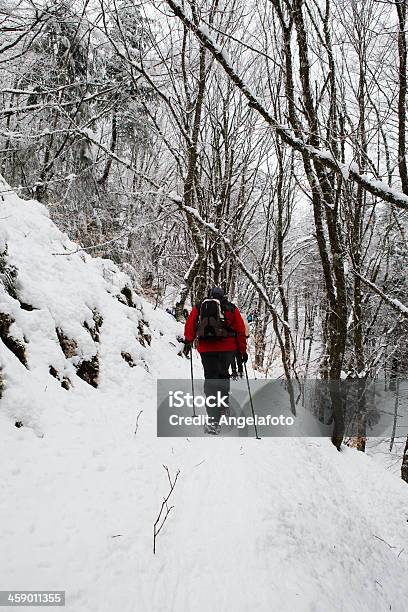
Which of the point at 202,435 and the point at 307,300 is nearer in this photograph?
the point at 202,435

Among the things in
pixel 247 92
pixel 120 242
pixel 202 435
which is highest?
pixel 247 92

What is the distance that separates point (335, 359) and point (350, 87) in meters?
5.74

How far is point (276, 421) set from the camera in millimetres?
6656

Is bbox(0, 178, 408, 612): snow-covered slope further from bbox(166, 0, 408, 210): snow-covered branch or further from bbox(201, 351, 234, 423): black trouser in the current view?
bbox(166, 0, 408, 210): snow-covered branch

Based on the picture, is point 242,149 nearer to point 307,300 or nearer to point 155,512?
point 155,512

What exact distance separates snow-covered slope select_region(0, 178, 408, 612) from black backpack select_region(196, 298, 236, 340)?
1383 mm

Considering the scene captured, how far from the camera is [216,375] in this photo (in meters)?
5.27

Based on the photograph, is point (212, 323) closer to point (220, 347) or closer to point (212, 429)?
point (220, 347)

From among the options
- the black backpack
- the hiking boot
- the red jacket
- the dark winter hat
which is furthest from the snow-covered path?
the dark winter hat

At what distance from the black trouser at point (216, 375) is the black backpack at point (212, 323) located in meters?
0.28

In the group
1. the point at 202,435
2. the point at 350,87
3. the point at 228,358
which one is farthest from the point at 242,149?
the point at 202,435

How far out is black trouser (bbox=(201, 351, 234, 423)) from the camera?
523cm

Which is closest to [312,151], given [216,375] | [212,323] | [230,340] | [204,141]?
[212,323]

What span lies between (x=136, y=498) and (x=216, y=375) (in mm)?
2329
